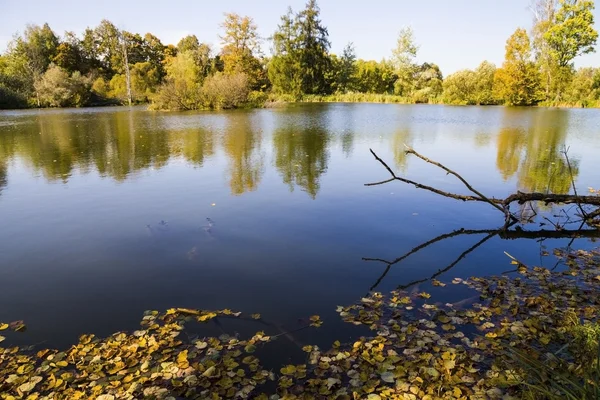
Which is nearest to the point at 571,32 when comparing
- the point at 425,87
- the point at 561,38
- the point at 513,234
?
the point at 561,38

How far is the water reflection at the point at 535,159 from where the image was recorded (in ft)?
31.8

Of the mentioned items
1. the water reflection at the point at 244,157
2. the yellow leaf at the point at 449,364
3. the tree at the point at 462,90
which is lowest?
the yellow leaf at the point at 449,364

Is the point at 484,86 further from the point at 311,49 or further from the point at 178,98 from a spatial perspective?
the point at 178,98

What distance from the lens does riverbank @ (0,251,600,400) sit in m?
2.97

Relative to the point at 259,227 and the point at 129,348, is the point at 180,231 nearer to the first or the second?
the point at 259,227

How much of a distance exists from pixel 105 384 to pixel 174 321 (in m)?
0.98

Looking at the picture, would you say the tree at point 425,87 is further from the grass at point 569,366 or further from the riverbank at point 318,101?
the grass at point 569,366

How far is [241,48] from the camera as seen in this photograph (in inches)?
2202

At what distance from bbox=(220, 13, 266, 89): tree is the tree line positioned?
0.14 metres

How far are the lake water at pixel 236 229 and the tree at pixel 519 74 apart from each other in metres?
35.2

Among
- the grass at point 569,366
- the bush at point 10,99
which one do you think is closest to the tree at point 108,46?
the bush at point 10,99

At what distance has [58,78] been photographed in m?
46.0

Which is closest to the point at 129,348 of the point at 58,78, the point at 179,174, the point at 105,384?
the point at 105,384

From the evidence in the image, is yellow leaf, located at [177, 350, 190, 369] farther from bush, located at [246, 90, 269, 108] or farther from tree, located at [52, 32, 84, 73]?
tree, located at [52, 32, 84, 73]
